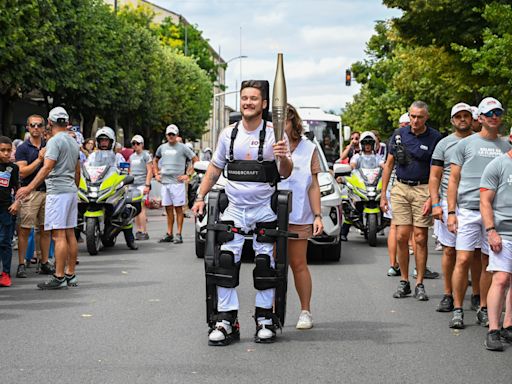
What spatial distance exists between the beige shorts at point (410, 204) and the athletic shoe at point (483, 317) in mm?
1576

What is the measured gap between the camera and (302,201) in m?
8.24

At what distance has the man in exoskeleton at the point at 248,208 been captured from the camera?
7.50m

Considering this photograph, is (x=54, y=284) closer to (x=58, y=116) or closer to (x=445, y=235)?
(x=58, y=116)

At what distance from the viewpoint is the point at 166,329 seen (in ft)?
27.0

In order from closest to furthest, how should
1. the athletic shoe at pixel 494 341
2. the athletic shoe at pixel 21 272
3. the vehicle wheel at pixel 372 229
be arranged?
the athletic shoe at pixel 494 341 < the athletic shoe at pixel 21 272 < the vehicle wheel at pixel 372 229

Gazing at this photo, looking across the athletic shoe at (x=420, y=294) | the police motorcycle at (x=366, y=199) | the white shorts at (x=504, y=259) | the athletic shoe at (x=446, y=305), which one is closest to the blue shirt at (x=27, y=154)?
the athletic shoe at (x=420, y=294)

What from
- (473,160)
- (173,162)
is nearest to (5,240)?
(473,160)

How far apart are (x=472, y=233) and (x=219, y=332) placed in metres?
2.42

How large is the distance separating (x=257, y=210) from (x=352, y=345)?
1.22 m

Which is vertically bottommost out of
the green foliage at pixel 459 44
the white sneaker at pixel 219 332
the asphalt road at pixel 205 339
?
the asphalt road at pixel 205 339

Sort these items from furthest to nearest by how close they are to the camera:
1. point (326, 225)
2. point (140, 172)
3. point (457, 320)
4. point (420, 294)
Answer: point (140, 172)
point (326, 225)
point (420, 294)
point (457, 320)

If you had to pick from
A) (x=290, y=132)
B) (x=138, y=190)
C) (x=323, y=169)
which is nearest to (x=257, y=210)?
(x=290, y=132)

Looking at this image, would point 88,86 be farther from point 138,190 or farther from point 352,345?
point 352,345

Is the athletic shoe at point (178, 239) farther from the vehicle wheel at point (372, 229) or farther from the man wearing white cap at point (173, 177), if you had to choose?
the vehicle wheel at point (372, 229)
